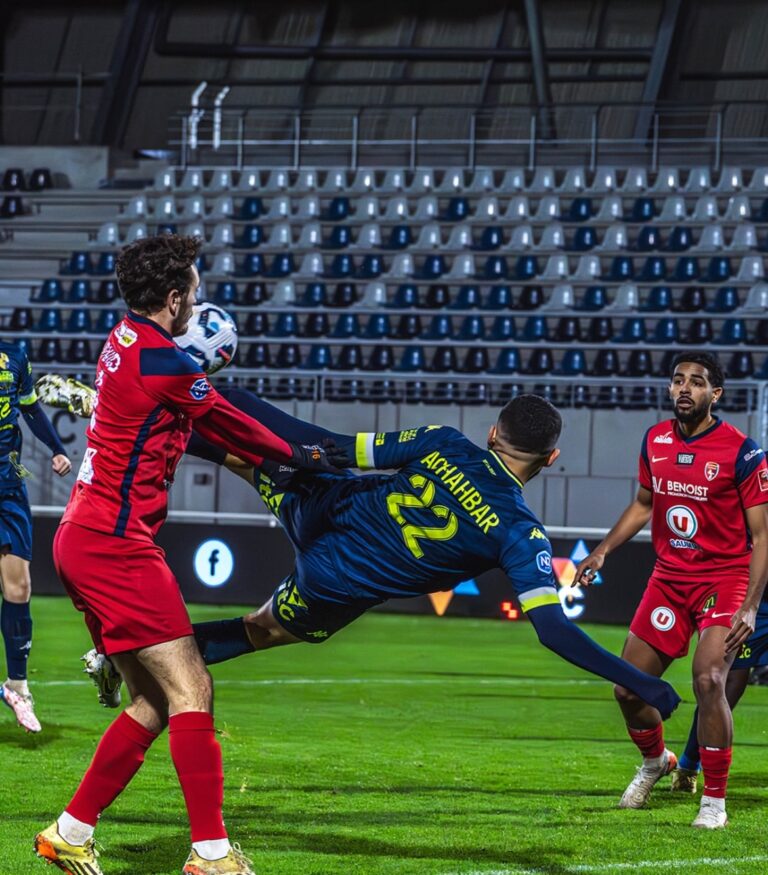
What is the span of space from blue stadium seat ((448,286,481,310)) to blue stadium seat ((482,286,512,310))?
0.45 feet

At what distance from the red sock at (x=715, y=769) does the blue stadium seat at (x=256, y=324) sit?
15005mm

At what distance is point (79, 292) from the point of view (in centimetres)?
2184

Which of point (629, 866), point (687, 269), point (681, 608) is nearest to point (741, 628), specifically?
point (681, 608)

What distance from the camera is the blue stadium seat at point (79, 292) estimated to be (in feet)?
71.5

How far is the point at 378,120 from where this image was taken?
26953mm

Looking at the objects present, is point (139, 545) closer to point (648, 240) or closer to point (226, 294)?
point (648, 240)

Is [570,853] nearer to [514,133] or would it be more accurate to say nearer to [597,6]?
[514,133]

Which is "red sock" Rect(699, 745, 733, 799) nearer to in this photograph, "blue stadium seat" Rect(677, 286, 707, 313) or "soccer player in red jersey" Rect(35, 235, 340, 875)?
"soccer player in red jersey" Rect(35, 235, 340, 875)

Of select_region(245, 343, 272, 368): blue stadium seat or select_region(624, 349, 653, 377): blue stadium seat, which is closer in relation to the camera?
select_region(624, 349, 653, 377): blue stadium seat

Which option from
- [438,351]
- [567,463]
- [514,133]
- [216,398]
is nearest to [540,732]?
[216,398]

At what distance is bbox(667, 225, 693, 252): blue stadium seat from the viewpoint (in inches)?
809

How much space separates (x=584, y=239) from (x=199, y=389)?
17.0 metres

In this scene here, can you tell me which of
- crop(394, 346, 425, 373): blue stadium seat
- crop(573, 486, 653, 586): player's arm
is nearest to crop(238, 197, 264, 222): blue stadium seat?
crop(394, 346, 425, 373): blue stadium seat

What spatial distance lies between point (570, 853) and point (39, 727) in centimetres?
345
